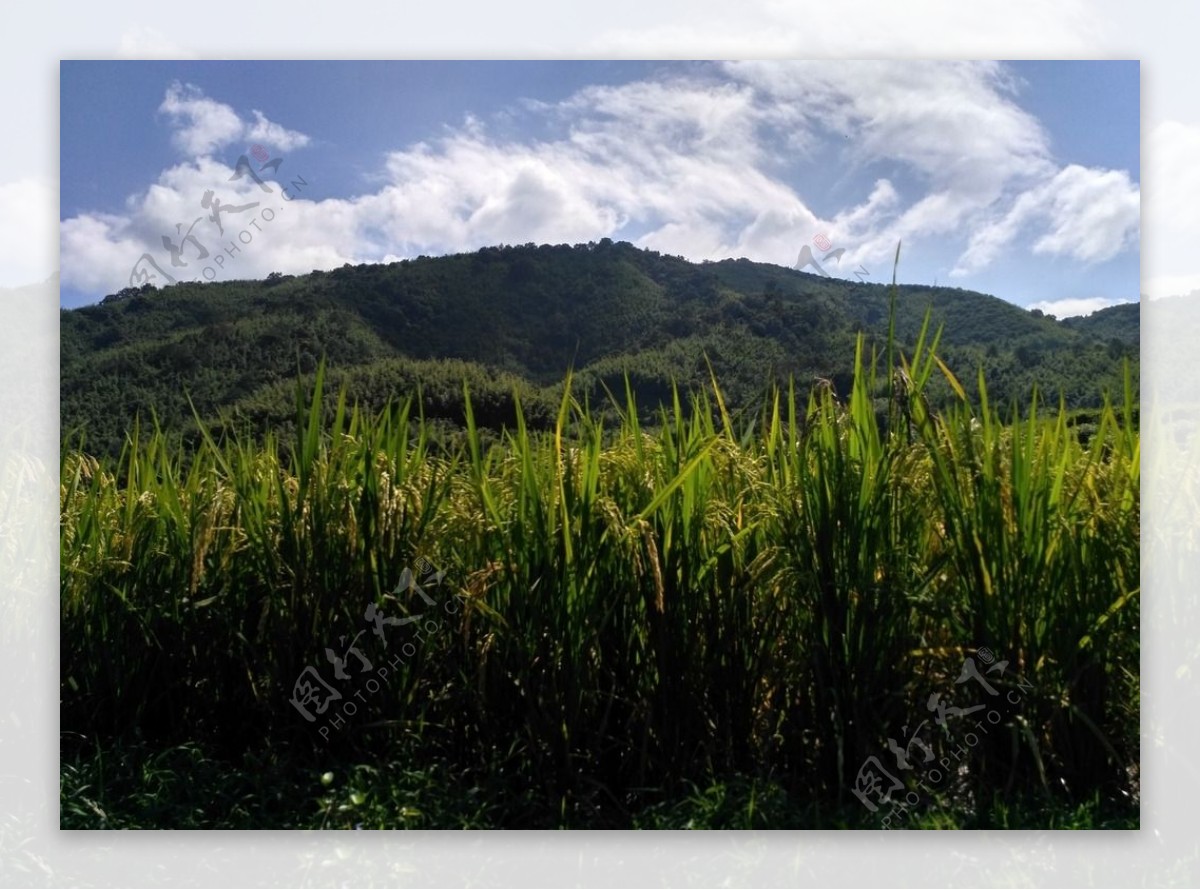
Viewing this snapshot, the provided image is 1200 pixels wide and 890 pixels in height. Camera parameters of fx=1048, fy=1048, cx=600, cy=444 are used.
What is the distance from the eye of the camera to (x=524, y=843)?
321cm

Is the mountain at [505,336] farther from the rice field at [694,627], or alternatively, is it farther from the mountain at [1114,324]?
the rice field at [694,627]

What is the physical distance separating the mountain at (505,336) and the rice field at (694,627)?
0.22 metres

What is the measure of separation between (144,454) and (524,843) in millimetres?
1907

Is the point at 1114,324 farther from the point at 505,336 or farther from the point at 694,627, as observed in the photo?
the point at 505,336

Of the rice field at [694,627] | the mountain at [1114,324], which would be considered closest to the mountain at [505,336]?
the mountain at [1114,324]

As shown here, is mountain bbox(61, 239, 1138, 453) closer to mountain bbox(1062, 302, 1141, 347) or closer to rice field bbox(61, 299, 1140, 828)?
mountain bbox(1062, 302, 1141, 347)

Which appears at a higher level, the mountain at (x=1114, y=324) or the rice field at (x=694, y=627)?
the mountain at (x=1114, y=324)

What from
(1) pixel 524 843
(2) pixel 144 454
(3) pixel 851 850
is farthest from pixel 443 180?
(3) pixel 851 850

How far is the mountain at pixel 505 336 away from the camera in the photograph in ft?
11.6

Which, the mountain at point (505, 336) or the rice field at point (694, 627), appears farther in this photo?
the mountain at point (505, 336)

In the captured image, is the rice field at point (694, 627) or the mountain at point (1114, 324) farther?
the mountain at point (1114, 324)

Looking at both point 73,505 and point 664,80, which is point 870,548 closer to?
point 664,80

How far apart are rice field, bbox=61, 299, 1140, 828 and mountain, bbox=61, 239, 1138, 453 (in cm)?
22

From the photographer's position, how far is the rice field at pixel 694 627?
3.16m
